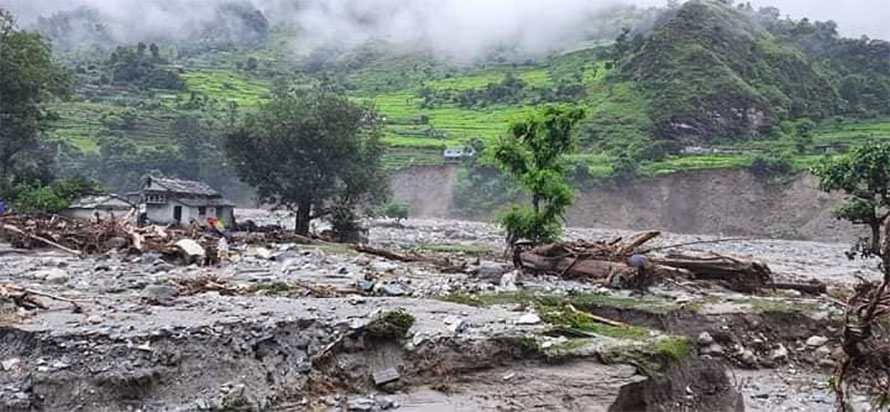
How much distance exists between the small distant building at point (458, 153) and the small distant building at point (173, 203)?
41.8m

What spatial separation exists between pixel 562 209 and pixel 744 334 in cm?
1005

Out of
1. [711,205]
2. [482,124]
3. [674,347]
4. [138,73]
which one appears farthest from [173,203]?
[138,73]

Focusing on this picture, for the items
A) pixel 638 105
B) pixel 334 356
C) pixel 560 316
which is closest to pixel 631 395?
pixel 560 316

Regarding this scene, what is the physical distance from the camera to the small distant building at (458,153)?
3287 inches

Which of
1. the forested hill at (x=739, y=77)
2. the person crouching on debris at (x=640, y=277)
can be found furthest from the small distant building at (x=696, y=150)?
the person crouching on debris at (x=640, y=277)

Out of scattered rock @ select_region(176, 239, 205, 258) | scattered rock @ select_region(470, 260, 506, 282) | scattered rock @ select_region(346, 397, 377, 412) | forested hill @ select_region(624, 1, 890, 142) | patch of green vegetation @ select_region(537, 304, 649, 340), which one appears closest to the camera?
scattered rock @ select_region(346, 397, 377, 412)

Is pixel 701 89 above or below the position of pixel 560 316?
above

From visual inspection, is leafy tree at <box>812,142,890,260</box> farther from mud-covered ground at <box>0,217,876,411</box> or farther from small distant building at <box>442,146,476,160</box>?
small distant building at <box>442,146,476,160</box>

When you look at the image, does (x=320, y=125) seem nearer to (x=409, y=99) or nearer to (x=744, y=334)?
(x=744, y=334)

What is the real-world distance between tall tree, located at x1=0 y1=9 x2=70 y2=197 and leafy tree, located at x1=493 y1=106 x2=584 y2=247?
2422 cm

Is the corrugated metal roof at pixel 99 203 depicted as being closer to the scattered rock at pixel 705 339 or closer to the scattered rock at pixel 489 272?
the scattered rock at pixel 489 272

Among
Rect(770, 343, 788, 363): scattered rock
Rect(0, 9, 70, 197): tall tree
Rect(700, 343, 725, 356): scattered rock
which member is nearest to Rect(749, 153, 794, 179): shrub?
Rect(0, 9, 70, 197): tall tree

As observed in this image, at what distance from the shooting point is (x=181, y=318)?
1164 cm

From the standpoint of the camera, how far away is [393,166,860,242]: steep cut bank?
69.1 metres
